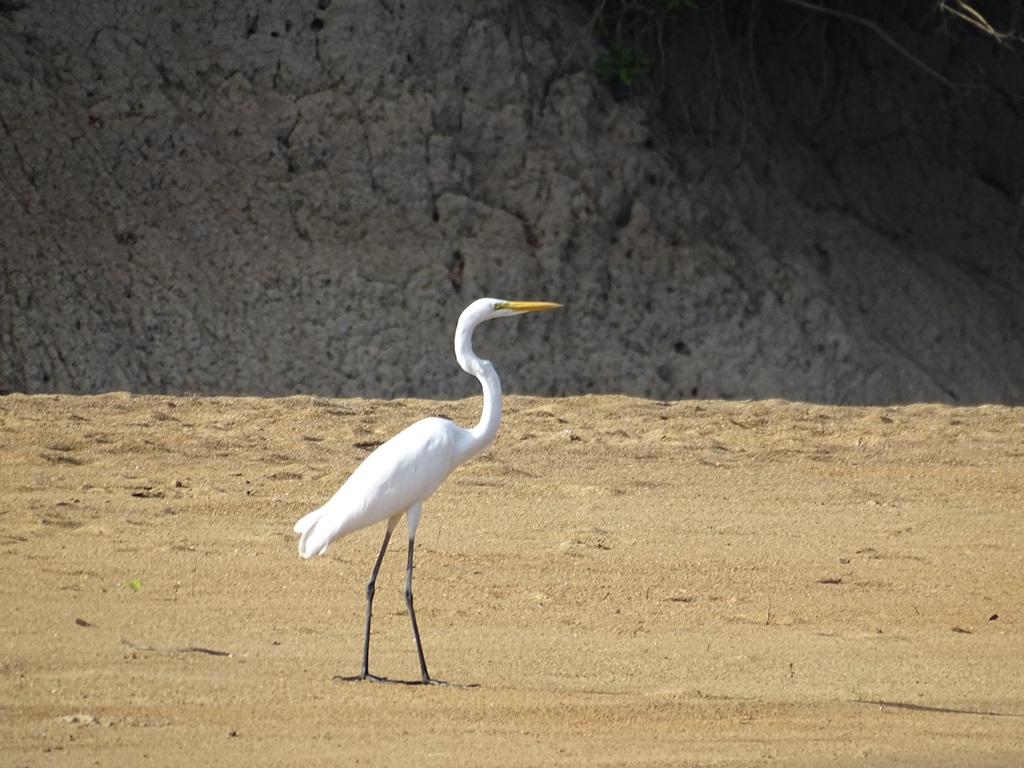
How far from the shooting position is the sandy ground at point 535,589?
5.05m

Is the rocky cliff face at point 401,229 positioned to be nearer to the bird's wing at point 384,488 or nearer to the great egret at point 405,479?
the great egret at point 405,479

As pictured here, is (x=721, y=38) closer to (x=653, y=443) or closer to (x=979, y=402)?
(x=979, y=402)

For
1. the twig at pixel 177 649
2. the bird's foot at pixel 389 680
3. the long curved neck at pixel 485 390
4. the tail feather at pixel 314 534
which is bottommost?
the twig at pixel 177 649

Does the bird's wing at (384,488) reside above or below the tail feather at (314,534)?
above

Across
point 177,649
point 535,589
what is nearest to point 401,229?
point 535,589

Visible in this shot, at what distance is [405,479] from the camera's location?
19.5 ft

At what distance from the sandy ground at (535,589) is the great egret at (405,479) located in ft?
1.44

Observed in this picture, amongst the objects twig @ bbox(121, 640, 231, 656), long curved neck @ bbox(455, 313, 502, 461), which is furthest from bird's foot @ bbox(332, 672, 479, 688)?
long curved neck @ bbox(455, 313, 502, 461)

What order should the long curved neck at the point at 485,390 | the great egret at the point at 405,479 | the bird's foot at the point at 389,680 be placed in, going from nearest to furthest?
the bird's foot at the point at 389,680
the great egret at the point at 405,479
the long curved neck at the point at 485,390

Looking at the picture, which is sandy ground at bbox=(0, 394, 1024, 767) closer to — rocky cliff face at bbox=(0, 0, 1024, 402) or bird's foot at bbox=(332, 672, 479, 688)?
bird's foot at bbox=(332, 672, 479, 688)

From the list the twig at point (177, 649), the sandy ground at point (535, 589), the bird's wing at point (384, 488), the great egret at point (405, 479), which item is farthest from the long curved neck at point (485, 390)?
the twig at point (177, 649)

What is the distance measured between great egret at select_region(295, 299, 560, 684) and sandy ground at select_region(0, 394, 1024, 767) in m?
0.44

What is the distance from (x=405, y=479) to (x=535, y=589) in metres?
1.39

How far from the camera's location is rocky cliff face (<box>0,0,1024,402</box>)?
11773 mm
